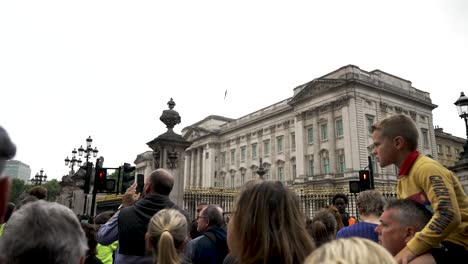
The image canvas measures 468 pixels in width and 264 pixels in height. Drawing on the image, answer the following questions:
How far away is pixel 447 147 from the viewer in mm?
65312

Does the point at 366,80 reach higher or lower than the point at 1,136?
higher

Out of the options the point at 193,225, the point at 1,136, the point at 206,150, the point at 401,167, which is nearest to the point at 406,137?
the point at 401,167

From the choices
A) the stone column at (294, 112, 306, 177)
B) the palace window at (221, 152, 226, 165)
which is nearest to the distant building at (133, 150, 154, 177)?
the palace window at (221, 152, 226, 165)

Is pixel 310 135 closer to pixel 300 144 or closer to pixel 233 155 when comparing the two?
pixel 300 144

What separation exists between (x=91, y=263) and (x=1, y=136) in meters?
3.59

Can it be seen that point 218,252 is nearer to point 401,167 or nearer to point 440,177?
point 401,167

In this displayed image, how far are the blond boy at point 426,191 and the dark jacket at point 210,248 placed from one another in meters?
2.49

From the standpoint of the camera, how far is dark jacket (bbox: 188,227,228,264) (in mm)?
4815

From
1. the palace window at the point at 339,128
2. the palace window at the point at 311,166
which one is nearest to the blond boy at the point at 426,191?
the palace window at the point at 339,128

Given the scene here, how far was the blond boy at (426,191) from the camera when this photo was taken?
8.55 ft

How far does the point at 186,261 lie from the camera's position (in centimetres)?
407

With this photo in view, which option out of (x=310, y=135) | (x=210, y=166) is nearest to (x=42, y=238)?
(x=310, y=135)

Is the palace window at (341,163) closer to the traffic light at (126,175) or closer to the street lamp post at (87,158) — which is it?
the street lamp post at (87,158)

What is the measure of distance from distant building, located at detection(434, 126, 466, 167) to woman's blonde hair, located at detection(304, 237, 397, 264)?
7018 centimetres
